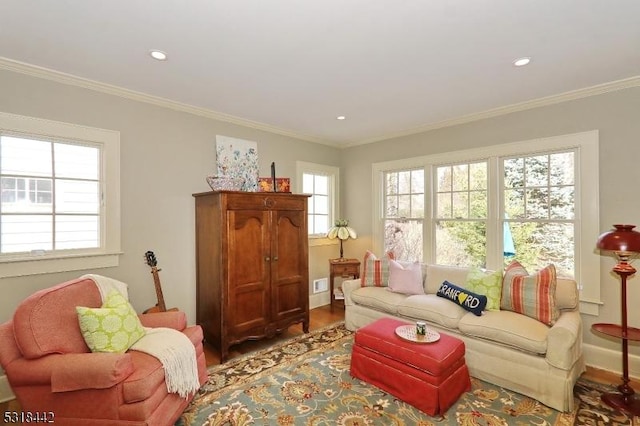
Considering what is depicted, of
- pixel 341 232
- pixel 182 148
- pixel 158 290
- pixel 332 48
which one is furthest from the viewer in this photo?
pixel 341 232

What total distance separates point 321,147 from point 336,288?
2.21 meters

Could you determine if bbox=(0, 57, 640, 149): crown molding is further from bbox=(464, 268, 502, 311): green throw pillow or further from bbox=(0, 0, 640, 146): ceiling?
bbox=(464, 268, 502, 311): green throw pillow

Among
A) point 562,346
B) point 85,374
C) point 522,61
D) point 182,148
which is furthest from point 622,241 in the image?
point 182,148

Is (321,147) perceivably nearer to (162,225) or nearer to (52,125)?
(162,225)

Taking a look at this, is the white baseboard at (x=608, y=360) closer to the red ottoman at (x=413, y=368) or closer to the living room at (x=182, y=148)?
the living room at (x=182, y=148)

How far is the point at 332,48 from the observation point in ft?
7.09

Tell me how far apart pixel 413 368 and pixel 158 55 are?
292 centimetres

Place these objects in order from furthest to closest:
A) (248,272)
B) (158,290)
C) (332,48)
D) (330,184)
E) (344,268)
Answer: (330,184) < (344,268) < (248,272) < (158,290) < (332,48)

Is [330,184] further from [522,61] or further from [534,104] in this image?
[522,61]

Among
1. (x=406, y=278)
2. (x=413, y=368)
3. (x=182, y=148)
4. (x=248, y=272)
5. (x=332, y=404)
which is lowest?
(x=332, y=404)

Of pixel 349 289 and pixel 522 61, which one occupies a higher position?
pixel 522 61

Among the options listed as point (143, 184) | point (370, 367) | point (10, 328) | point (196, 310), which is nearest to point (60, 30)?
point (143, 184)

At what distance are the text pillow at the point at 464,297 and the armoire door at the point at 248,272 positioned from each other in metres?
1.84

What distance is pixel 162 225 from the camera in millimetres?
3186
